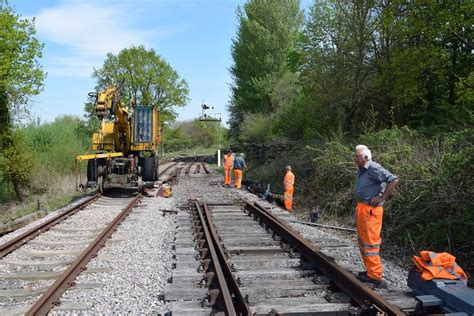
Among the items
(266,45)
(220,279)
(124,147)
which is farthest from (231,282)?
(266,45)

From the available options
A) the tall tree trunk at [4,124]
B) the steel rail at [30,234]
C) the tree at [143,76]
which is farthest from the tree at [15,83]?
the tree at [143,76]

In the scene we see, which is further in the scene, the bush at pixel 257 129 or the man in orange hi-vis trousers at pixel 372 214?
the bush at pixel 257 129

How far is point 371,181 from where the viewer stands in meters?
5.80

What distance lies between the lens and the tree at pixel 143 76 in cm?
5819

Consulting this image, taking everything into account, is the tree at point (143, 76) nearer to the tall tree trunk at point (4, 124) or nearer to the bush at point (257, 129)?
the bush at point (257, 129)

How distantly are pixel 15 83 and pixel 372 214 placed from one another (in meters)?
22.0

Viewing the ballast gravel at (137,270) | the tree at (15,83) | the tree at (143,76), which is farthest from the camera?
the tree at (143,76)

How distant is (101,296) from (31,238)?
4.01m

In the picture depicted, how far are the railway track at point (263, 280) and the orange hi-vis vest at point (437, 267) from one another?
Result: 1.22 ft

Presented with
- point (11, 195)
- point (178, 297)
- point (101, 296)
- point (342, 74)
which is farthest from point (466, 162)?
point (11, 195)

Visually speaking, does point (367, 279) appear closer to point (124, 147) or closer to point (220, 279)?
point (220, 279)

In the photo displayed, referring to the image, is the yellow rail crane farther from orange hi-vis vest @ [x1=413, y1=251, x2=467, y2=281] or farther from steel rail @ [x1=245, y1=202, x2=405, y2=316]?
orange hi-vis vest @ [x1=413, y1=251, x2=467, y2=281]

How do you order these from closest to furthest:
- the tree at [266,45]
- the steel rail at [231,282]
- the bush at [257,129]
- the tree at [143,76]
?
the steel rail at [231,282]
the bush at [257,129]
the tree at [266,45]
the tree at [143,76]

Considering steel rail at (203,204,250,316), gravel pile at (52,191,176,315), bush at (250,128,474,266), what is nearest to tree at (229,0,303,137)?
bush at (250,128,474,266)
